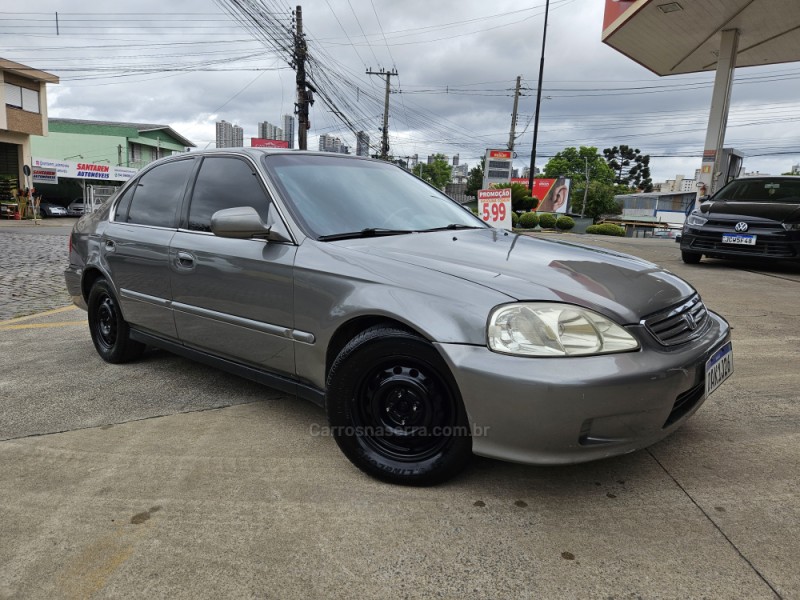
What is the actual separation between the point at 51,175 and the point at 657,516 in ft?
134

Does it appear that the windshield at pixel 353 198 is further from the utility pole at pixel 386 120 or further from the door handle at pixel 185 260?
the utility pole at pixel 386 120

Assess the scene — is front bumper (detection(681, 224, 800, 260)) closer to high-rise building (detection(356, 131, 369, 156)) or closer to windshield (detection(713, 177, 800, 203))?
windshield (detection(713, 177, 800, 203))

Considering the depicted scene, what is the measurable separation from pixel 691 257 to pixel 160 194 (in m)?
8.61

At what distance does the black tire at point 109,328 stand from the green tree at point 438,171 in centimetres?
7805

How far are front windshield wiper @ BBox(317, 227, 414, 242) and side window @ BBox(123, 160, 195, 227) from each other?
1.29 metres

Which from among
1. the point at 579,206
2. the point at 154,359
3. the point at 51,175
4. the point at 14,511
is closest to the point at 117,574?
the point at 14,511

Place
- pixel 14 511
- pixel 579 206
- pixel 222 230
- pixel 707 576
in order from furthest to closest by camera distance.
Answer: pixel 579 206 < pixel 222 230 < pixel 14 511 < pixel 707 576

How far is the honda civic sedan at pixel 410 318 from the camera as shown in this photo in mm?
2033

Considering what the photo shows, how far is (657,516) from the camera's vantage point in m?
2.15

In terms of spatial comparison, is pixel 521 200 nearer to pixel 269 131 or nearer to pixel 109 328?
pixel 269 131

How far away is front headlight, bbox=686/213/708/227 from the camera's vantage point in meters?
8.78

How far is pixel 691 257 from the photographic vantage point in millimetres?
9477

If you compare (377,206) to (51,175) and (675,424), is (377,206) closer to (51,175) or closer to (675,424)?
(675,424)

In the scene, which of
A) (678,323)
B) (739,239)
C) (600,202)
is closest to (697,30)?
(739,239)
